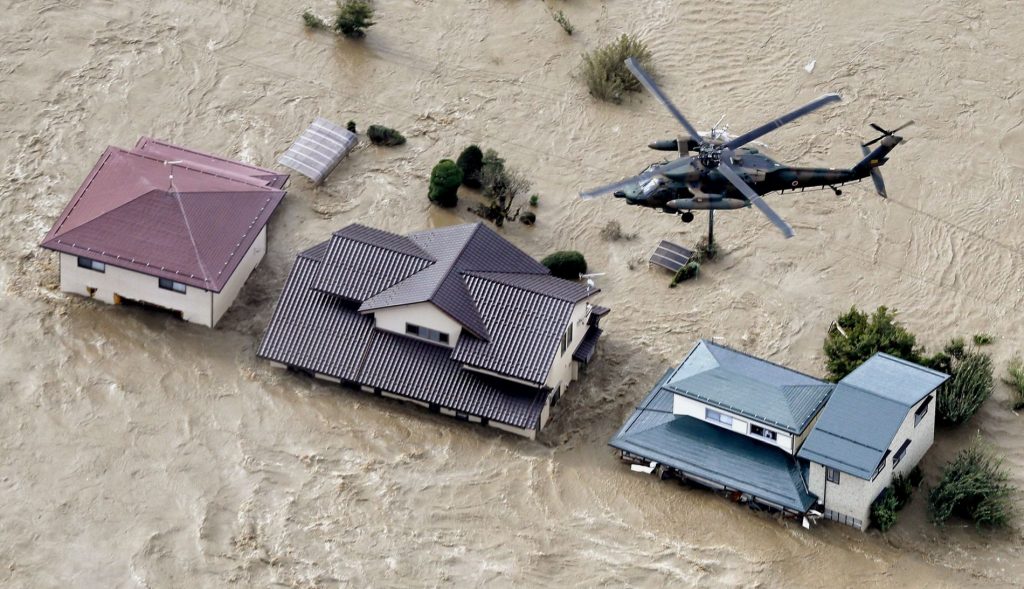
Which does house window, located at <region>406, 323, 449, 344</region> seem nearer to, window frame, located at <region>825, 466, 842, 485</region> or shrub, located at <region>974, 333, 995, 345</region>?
window frame, located at <region>825, 466, 842, 485</region>

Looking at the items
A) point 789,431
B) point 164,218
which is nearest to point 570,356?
point 789,431

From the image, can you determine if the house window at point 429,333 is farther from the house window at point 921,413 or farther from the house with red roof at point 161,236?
the house window at point 921,413

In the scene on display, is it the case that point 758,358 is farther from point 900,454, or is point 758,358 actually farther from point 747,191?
point 900,454

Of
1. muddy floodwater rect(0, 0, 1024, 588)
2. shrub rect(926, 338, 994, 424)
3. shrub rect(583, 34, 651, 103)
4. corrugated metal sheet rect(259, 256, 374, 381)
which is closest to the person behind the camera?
muddy floodwater rect(0, 0, 1024, 588)

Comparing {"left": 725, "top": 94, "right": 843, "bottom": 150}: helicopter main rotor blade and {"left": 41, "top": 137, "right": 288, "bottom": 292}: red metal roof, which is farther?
{"left": 41, "top": 137, "right": 288, "bottom": 292}: red metal roof

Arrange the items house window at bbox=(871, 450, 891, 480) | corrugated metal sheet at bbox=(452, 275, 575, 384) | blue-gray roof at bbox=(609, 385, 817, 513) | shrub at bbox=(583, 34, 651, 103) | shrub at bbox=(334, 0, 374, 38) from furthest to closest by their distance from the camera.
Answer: shrub at bbox=(334, 0, 374, 38) → shrub at bbox=(583, 34, 651, 103) → corrugated metal sheet at bbox=(452, 275, 575, 384) → blue-gray roof at bbox=(609, 385, 817, 513) → house window at bbox=(871, 450, 891, 480)

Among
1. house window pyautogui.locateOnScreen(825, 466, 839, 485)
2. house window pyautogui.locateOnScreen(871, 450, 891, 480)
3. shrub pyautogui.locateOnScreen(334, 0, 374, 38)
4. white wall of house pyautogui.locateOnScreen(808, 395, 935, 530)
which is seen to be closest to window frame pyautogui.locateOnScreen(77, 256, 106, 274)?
shrub pyautogui.locateOnScreen(334, 0, 374, 38)
